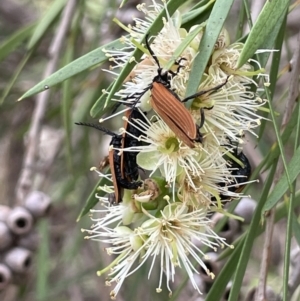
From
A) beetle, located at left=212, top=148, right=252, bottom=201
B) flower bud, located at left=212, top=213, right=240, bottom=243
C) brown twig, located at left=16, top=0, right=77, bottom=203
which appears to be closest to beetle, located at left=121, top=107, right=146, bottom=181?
beetle, located at left=212, top=148, right=252, bottom=201

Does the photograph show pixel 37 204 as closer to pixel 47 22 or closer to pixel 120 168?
pixel 47 22

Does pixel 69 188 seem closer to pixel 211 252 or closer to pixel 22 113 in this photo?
pixel 22 113

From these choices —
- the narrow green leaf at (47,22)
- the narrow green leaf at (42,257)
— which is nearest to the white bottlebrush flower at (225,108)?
the narrow green leaf at (47,22)

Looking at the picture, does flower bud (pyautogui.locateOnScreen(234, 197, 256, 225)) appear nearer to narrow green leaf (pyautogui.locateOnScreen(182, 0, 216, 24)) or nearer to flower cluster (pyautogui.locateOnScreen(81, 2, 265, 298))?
flower cluster (pyautogui.locateOnScreen(81, 2, 265, 298))

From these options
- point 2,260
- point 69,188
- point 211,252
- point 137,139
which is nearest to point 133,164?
point 137,139

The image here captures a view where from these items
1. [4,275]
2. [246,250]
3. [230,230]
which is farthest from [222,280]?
[4,275]
